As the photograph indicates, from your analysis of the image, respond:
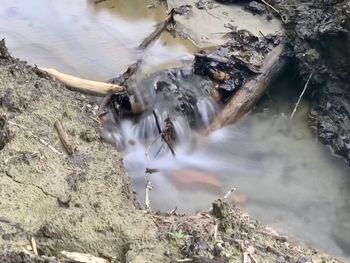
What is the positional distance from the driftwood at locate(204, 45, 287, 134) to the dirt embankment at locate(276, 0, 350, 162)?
30 cm

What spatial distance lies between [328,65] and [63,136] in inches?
136

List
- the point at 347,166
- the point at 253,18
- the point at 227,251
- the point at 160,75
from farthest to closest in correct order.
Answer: the point at 253,18, the point at 160,75, the point at 347,166, the point at 227,251

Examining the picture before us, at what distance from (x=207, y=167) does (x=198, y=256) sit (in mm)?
2523

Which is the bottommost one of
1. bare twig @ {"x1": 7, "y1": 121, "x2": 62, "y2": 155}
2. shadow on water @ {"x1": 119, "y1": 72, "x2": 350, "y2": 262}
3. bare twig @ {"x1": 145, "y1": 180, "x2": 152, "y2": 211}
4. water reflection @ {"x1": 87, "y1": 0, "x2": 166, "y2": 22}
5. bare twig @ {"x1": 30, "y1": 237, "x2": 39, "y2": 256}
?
shadow on water @ {"x1": 119, "y1": 72, "x2": 350, "y2": 262}

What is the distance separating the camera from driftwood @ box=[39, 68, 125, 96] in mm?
6133

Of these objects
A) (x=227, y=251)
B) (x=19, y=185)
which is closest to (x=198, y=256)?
(x=227, y=251)

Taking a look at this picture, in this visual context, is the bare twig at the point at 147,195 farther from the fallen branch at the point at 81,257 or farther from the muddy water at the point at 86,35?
the muddy water at the point at 86,35

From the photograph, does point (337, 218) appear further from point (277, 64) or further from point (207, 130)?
point (277, 64)

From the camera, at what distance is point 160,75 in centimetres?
691

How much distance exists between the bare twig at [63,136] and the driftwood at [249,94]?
192cm

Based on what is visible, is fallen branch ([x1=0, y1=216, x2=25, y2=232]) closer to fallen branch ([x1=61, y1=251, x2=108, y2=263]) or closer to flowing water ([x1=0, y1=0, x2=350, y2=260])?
fallen branch ([x1=61, y1=251, x2=108, y2=263])

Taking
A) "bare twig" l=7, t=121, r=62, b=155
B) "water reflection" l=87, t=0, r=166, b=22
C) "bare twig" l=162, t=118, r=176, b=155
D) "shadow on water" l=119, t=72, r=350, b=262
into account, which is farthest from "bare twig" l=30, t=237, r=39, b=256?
"water reflection" l=87, t=0, r=166, b=22

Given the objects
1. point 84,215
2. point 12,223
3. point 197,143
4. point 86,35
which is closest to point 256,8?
point 86,35

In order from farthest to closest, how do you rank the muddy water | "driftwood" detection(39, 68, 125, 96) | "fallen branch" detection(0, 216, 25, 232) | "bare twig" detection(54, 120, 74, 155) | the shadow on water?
the muddy water, "driftwood" detection(39, 68, 125, 96), the shadow on water, "bare twig" detection(54, 120, 74, 155), "fallen branch" detection(0, 216, 25, 232)
